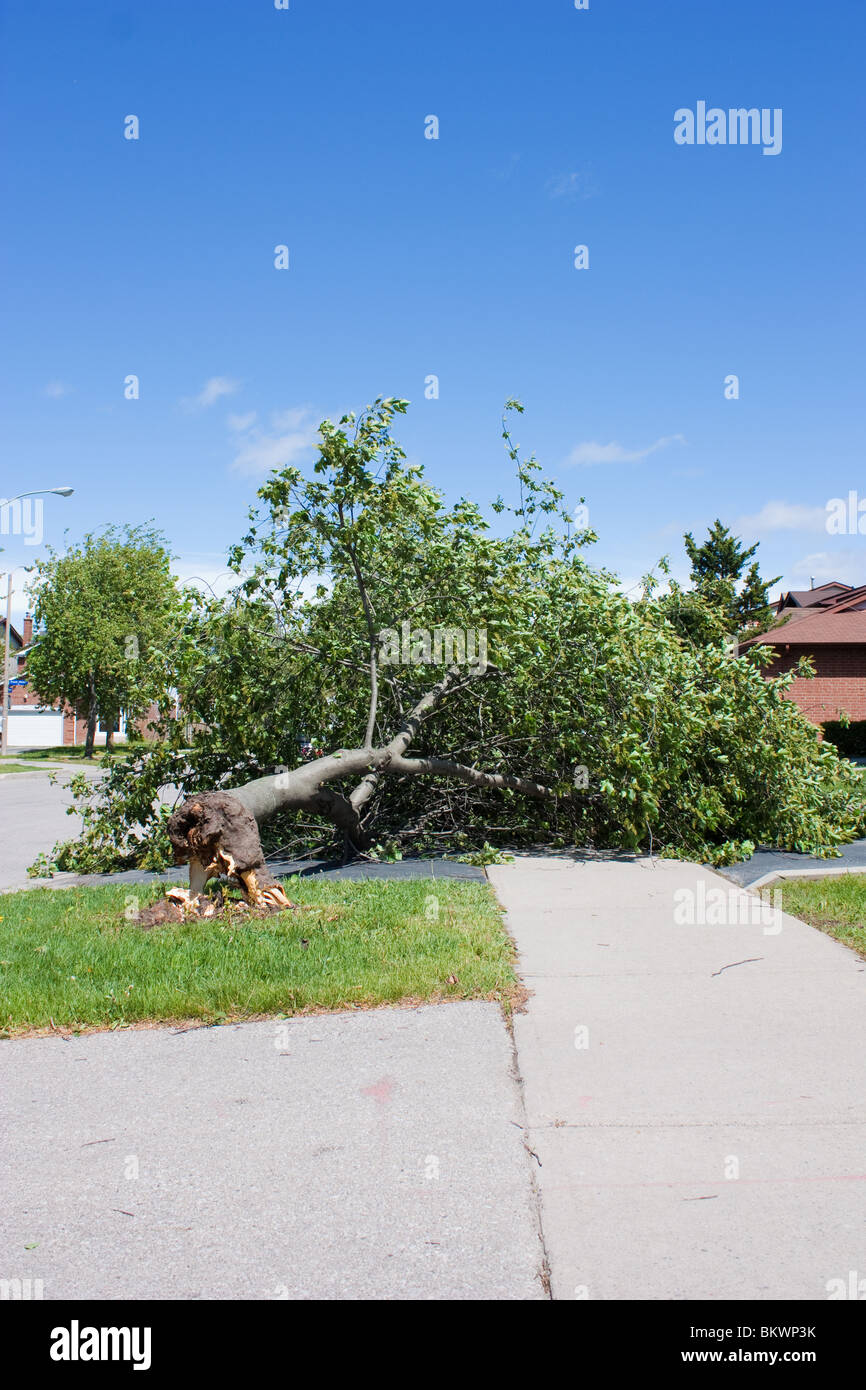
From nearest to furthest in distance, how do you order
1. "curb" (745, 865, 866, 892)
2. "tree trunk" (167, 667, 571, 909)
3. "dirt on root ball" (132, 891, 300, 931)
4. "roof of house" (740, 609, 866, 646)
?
1. "dirt on root ball" (132, 891, 300, 931)
2. "tree trunk" (167, 667, 571, 909)
3. "curb" (745, 865, 866, 892)
4. "roof of house" (740, 609, 866, 646)

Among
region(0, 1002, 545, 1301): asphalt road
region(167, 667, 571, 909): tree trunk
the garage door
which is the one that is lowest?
region(0, 1002, 545, 1301): asphalt road

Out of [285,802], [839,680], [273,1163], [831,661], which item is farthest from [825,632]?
[273,1163]

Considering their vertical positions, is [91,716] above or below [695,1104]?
above

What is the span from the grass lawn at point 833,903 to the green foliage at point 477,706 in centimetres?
123

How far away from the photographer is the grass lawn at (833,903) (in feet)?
20.8

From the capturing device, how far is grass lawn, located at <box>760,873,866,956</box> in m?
6.34

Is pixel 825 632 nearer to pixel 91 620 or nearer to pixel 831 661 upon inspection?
pixel 831 661

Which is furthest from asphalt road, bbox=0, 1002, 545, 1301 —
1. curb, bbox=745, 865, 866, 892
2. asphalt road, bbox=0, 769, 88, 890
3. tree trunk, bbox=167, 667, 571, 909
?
asphalt road, bbox=0, 769, 88, 890

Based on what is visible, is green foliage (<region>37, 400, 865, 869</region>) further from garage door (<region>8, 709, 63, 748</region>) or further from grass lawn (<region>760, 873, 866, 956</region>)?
garage door (<region>8, 709, 63, 748</region>)

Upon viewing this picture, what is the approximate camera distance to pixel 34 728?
53.0 metres

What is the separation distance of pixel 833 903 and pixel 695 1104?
12.8 feet

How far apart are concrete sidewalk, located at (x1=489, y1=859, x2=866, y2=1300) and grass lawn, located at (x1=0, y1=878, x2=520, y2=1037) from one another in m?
0.44

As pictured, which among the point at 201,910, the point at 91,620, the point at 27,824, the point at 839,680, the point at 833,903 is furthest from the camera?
the point at 91,620
